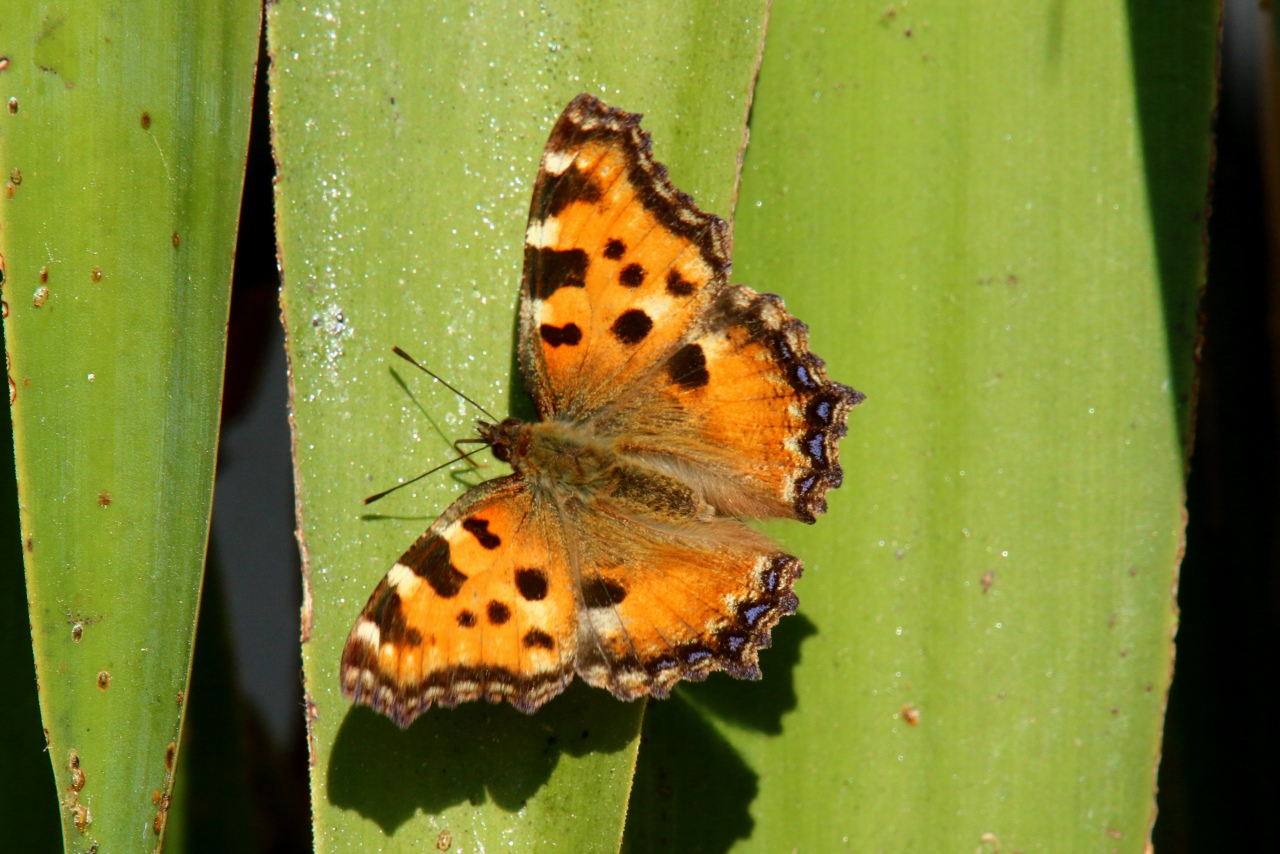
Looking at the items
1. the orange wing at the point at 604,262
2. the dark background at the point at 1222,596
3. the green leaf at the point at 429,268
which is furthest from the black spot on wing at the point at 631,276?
the dark background at the point at 1222,596

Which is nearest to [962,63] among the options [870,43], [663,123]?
[870,43]

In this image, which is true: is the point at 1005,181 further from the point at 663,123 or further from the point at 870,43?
the point at 663,123

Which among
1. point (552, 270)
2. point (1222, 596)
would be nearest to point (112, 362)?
point (552, 270)

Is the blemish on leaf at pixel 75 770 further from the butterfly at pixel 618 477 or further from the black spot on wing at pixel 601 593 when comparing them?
the black spot on wing at pixel 601 593

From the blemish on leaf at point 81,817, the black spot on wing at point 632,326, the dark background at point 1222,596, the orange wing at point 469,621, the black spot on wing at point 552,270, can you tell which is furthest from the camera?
the dark background at point 1222,596

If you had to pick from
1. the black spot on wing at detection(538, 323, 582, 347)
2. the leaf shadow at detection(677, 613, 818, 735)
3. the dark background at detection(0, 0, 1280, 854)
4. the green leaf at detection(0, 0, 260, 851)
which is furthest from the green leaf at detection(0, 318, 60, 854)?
the leaf shadow at detection(677, 613, 818, 735)

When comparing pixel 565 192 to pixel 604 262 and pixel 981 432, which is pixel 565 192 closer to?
pixel 604 262
